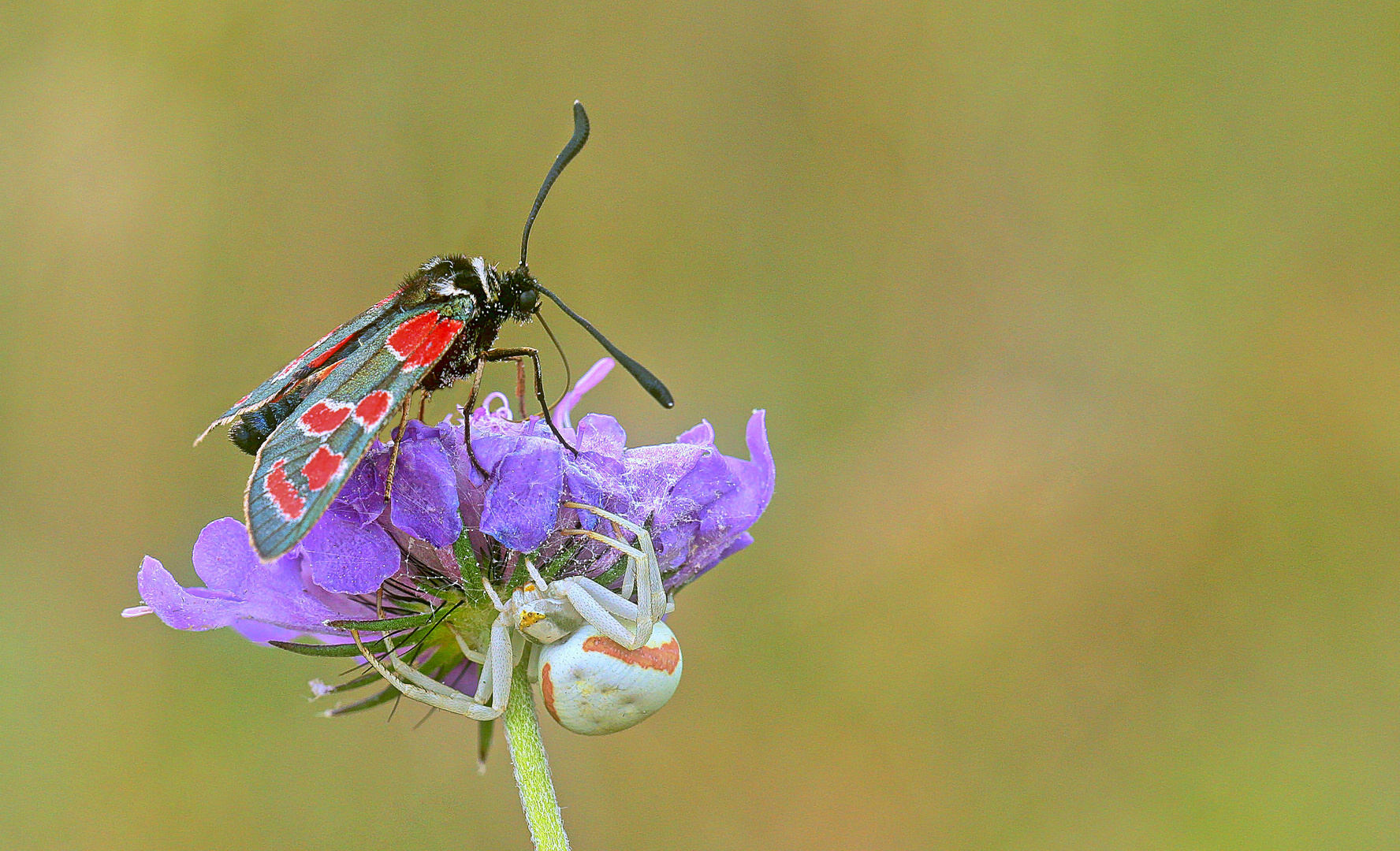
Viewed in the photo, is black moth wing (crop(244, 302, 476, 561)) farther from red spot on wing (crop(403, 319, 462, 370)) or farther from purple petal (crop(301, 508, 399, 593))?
purple petal (crop(301, 508, 399, 593))

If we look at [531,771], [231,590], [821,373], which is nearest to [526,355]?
[231,590]

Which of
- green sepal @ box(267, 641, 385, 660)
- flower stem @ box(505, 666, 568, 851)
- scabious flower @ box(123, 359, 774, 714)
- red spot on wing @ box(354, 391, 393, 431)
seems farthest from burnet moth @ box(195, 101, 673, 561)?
flower stem @ box(505, 666, 568, 851)

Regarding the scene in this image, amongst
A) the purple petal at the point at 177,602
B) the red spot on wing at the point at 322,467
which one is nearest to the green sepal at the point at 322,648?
the purple petal at the point at 177,602

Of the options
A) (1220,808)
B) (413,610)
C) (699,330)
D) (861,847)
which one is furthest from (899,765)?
(413,610)

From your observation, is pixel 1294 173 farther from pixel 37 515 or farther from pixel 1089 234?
pixel 37 515

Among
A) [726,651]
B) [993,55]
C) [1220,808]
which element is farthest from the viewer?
[993,55]

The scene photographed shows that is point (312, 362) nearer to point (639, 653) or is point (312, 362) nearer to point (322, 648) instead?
point (322, 648)

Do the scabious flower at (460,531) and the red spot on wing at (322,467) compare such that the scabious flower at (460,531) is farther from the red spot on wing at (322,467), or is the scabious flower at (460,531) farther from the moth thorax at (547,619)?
the red spot on wing at (322,467)
